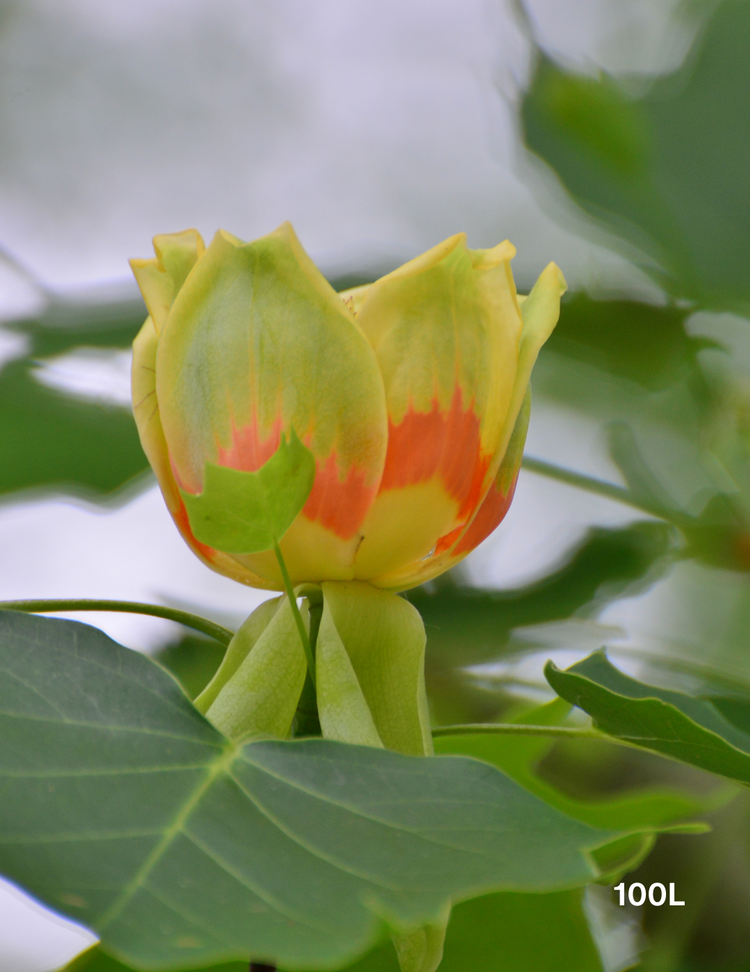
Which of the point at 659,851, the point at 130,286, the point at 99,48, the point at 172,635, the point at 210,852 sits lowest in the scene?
the point at 210,852

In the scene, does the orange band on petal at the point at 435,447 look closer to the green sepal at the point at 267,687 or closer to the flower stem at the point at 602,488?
the green sepal at the point at 267,687

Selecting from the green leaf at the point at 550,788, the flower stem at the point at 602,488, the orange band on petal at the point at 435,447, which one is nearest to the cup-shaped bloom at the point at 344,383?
the orange band on petal at the point at 435,447

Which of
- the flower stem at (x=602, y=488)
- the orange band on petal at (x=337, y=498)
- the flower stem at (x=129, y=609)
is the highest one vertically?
the flower stem at (x=602, y=488)

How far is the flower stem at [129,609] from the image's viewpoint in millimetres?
278

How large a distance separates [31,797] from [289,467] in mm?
90

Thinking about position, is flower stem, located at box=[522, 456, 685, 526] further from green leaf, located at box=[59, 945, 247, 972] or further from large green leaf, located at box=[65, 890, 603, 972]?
green leaf, located at box=[59, 945, 247, 972]

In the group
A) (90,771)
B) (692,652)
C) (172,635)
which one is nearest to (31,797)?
(90,771)

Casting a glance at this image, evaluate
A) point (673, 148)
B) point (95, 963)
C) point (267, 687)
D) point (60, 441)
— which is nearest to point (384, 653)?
point (267, 687)

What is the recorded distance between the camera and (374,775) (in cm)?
18

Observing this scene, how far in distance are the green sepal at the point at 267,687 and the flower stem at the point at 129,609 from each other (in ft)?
0.15

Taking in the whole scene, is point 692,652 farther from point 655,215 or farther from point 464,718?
point 655,215

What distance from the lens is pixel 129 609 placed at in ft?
0.97

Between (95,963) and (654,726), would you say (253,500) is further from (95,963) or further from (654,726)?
(95,963)

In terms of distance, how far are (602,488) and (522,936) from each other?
341 millimetres
